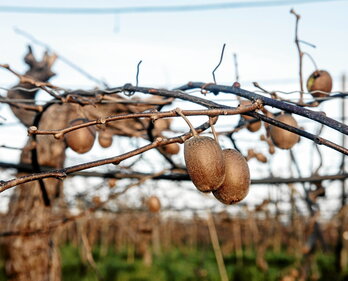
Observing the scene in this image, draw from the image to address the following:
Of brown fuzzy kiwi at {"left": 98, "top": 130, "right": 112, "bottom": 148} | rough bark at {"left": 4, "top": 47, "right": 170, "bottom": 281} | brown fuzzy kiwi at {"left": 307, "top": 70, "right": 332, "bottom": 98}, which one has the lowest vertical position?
rough bark at {"left": 4, "top": 47, "right": 170, "bottom": 281}

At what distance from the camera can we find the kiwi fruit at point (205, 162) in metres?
1.00

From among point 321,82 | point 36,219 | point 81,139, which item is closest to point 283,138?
point 321,82

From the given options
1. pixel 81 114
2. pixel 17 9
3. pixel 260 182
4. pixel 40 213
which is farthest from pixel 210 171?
pixel 17 9

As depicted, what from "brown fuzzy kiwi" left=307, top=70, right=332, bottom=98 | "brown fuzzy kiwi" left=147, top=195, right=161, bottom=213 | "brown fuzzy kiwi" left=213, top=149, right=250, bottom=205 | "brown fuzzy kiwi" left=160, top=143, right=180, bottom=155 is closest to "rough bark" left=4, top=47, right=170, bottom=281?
"brown fuzzy kiwi" left=160, top=143, right=180, bottom=155

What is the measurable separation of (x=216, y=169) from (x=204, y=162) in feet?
0.12

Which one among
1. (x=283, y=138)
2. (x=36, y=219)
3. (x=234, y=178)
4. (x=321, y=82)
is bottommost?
(x=36, y=219)

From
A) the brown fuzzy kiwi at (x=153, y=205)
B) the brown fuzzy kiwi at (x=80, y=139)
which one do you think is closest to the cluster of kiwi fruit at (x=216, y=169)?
the brown fuzzy kiwi at (x=80, y=139)

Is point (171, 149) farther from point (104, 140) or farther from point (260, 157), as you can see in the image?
point (260, 157)

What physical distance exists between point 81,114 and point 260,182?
839 millimetres

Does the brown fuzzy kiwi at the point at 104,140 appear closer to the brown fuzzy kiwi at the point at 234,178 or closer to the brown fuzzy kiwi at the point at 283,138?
the brown fuzzy kiwi at the point at 283,138

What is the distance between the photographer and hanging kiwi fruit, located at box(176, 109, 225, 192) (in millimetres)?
998

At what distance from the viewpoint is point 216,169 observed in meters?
Answer: 1.01

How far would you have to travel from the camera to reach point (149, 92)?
1334 millimetres

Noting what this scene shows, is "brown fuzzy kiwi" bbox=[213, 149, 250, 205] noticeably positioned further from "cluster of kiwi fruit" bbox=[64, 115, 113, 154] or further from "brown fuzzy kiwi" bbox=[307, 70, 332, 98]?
"brown fuzzy kiwi" bbox=[307, 70, 332, 98]
